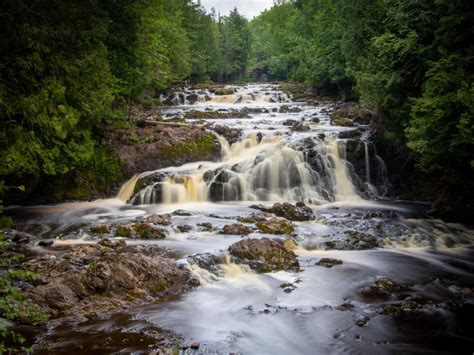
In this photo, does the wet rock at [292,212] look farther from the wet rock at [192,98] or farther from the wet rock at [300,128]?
the wet rock at [192,98]

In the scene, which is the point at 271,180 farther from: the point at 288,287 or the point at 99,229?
the point at 288,287

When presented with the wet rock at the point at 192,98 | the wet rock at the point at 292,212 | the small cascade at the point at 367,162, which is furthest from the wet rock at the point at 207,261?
the wet rock at the point at 192,98

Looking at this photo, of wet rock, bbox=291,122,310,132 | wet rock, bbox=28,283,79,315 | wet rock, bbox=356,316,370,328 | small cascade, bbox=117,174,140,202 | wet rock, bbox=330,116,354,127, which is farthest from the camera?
wet rock, bbox=330,116,354,127

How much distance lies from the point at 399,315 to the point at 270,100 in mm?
36571

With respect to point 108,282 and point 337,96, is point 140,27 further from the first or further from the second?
point 337,96

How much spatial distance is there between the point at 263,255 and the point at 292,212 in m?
4.84

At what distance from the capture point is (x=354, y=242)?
42.9ft

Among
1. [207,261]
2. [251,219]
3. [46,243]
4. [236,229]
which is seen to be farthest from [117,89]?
[207,261]

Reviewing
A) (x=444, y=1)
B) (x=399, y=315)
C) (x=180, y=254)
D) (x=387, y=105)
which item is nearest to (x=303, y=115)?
(x=387, y=105)

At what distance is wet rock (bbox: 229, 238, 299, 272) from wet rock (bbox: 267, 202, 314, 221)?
13.2 ft

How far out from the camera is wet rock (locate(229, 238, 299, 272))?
11.1 meters

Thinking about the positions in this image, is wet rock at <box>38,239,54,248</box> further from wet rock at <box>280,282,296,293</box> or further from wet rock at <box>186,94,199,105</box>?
wet rock at <box>186,94,199,105</box>

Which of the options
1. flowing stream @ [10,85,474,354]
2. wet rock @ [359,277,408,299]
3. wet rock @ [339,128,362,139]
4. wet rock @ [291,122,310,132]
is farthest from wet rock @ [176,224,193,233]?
wet rock @ [291,122,310,132]

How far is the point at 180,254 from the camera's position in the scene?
11797 mm
